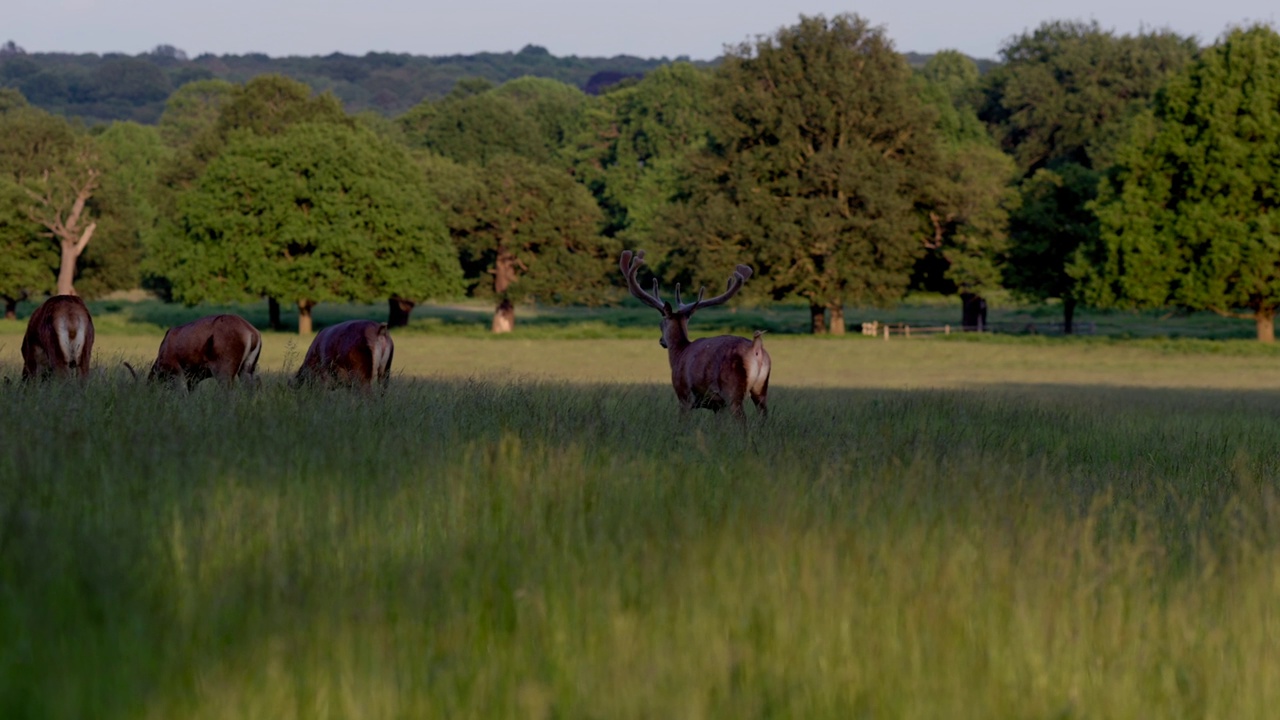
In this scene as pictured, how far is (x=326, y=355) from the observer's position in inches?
518

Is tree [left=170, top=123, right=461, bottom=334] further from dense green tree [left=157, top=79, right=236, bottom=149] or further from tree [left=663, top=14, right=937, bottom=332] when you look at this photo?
dense green tree [left=157, top=79, right=236, bottom=149]

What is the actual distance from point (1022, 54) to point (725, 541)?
296 feet

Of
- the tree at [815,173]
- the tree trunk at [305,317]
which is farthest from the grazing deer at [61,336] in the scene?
the tree trunk at [305,317]

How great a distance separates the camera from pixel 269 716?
3.56 meters

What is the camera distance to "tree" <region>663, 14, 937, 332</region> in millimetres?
54188

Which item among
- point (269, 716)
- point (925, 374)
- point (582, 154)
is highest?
point (582, 154)

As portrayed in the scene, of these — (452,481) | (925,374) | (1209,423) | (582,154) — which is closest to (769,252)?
(925,374)

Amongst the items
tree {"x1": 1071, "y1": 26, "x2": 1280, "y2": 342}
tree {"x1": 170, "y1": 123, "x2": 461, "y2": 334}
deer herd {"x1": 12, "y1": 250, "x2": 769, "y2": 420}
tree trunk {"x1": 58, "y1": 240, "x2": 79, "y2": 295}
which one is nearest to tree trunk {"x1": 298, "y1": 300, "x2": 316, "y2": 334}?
tree {"x1": 170, "y1": 123, "x2": 461, "y2": 334}

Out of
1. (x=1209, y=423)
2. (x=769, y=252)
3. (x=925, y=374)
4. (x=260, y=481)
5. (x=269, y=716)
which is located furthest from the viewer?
(x=769, y=252)

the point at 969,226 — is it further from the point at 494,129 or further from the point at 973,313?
the point at 494,129

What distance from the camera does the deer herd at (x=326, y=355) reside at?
12062 mm

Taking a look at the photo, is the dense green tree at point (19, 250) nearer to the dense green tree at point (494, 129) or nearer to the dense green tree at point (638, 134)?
the dense green tree at point (638, 134)

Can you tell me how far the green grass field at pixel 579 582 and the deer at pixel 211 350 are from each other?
4.84 m

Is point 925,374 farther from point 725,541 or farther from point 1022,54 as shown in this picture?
point 1022,54
